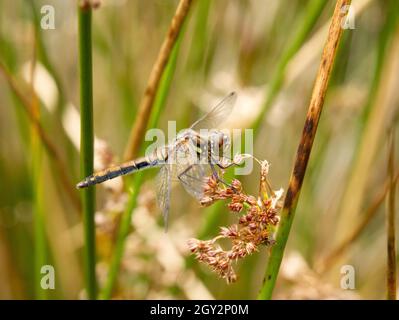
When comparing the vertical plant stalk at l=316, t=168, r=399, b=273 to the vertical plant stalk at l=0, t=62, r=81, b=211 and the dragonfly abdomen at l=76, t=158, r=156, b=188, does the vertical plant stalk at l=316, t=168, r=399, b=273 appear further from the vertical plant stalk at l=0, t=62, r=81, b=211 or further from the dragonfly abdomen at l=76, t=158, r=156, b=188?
the vertical plant stalk at l=0, t=62, r=81, b=211

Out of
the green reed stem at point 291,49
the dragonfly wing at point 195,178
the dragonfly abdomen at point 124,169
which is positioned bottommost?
the dragonfly abdomen at point 124,169

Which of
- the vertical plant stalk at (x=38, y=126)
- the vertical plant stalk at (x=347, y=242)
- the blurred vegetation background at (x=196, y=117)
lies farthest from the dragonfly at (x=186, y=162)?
the vertical plant stalk at (x=347, y=242)

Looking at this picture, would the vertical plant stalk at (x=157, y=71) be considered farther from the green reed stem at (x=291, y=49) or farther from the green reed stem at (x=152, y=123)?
the green reed stem at (x=291, y=49)

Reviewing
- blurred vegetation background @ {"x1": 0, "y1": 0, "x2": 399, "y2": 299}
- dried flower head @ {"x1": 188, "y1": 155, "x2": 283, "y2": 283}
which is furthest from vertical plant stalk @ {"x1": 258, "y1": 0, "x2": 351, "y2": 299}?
blurred vegetation background @ {"x1": 0, "y1": 0, "x2": 399, "y2": 299}

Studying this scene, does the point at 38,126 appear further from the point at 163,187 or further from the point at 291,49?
the point at 291,49

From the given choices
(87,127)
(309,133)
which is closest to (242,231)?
(309,133)
